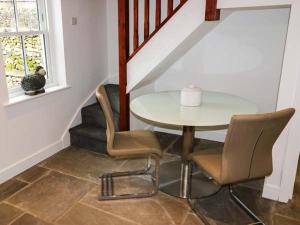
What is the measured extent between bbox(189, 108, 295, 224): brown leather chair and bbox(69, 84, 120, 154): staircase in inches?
60.9

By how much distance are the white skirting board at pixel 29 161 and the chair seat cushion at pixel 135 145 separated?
3.40ft

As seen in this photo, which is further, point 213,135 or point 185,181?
point 213,135

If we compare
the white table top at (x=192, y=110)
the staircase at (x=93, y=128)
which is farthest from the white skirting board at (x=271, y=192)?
the staircase at (x=93, y=128)

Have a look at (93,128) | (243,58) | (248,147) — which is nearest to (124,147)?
(248,147)

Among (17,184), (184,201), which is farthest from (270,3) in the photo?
(17,184)

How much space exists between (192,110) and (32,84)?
5.43 feet

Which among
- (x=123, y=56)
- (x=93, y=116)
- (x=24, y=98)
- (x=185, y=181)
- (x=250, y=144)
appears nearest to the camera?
(x=250, y=144)

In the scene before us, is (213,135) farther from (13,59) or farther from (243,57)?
(13,59)

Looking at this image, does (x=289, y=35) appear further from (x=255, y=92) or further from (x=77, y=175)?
(x=77, y=175)

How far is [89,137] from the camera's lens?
3.24m

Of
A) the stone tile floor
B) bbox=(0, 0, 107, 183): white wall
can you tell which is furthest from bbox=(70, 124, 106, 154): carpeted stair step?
the stone tile floor

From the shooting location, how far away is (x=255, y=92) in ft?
10.6

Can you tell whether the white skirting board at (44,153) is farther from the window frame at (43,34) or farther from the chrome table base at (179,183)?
the chrome table base at (179,183)

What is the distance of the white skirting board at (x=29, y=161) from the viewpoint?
2582mm
